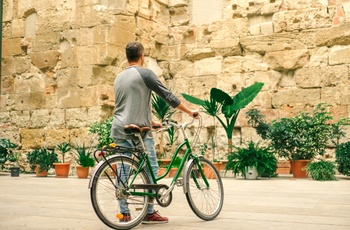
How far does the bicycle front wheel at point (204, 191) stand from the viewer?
470 centimetres

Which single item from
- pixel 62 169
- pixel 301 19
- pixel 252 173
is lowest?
pixel 62 169

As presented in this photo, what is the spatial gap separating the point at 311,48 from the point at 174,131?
3.65 metres

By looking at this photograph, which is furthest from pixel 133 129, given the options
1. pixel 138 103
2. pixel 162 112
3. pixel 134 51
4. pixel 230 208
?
pixel 162 112

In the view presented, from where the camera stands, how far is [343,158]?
9578mm

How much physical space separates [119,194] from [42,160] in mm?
7014

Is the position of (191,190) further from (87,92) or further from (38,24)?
(38,24)

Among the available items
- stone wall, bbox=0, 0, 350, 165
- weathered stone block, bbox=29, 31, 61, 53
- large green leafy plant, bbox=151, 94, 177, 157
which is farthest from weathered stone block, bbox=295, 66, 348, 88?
weathered stone block, bbox=29, 31, 61, 53

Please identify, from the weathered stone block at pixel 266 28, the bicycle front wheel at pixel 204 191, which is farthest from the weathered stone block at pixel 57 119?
the bicycle front wheel at pixel 204 191

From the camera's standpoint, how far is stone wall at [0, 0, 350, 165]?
438 inches

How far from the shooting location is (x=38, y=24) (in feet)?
39.7

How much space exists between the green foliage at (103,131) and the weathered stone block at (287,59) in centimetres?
386

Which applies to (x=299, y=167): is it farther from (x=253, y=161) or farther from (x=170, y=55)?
(x=170, y=55)

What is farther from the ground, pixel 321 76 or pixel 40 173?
pixel 321 76

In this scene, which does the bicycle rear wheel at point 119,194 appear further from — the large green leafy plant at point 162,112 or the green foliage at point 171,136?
the green foliage at point 171,136
